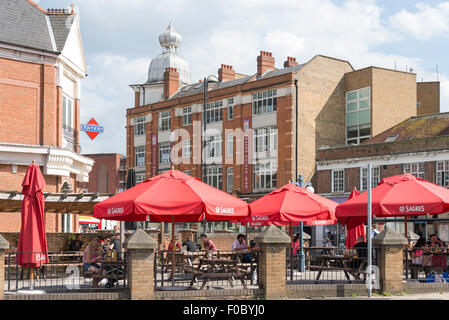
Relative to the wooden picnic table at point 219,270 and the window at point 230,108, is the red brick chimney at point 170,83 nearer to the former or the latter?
the window at point 230,108

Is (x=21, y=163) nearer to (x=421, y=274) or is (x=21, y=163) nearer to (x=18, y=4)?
(x=18, y=4)

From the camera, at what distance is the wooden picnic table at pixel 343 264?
16562mm

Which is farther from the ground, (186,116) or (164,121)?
(186,116)

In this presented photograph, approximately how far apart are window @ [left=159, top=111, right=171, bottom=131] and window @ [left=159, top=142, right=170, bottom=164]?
1460 millimetres

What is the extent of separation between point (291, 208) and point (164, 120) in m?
46.6

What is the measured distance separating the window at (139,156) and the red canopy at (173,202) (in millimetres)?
50757

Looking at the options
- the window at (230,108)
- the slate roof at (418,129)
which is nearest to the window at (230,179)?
the window at (230,108)

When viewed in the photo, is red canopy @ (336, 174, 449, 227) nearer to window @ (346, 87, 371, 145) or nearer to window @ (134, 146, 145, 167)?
window @ (346, 87, 371, 145)

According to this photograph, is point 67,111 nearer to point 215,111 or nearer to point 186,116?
point 215,111

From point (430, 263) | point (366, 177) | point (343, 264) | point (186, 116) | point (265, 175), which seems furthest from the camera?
point (186, 116)

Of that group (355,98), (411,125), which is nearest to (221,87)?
(355,98)

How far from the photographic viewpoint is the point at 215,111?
58781 millimetres

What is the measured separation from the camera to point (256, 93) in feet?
180

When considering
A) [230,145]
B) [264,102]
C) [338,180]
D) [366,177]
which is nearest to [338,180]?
[338,180]
